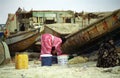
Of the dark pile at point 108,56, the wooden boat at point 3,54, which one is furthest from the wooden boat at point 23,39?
the dark pile at point 108,56

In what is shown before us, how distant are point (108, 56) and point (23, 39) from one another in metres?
6.65

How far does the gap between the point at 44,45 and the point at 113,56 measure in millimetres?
3626

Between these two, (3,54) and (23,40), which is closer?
(3,54)

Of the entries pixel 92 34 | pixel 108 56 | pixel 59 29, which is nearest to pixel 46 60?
pixel 108 56

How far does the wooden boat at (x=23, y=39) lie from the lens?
14438 mm

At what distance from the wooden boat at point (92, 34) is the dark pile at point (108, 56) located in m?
2.09

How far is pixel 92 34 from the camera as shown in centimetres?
1135

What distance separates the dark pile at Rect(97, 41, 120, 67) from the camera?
866 centimetres

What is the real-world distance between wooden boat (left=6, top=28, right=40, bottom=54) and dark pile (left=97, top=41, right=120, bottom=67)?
19.3 ft

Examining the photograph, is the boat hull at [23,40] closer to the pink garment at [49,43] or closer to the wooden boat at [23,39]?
the wooden boat at [23,39]

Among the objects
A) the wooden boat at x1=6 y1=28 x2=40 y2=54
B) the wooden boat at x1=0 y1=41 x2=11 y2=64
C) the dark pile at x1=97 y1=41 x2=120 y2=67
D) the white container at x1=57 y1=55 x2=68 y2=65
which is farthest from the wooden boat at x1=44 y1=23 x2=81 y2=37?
the dark pile at x1=97 y1=41 x2=120 y2=67

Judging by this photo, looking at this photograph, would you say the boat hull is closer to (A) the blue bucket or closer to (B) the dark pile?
(A) the blue bucket

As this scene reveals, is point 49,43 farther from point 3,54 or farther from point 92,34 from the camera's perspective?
point 3,54

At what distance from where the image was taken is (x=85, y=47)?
12656 millimetres
